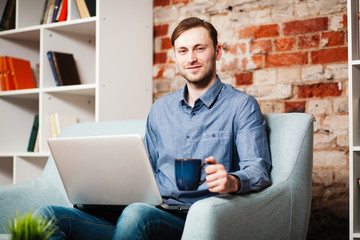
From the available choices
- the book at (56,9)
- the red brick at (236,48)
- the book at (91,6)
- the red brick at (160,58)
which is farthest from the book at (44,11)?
the red brick at (236,48)

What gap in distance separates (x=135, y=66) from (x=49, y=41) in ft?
1.99

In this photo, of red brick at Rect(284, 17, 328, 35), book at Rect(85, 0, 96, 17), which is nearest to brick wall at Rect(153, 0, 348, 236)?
red brick at Rect(284, 17, 328, 35)

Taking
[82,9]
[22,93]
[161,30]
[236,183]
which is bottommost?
[236,183]

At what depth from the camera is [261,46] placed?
2.62 m

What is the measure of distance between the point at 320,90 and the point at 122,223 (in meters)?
1.48

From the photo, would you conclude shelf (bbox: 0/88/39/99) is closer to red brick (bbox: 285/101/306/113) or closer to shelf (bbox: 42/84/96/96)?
shelf (bbox: 42/84/96/96)

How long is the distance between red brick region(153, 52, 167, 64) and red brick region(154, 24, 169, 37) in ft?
0.42

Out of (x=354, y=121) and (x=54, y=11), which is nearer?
(x=354, y=121)

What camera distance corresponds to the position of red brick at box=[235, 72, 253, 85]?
265 cm

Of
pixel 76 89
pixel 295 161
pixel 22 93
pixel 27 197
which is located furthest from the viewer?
pixel 22 93

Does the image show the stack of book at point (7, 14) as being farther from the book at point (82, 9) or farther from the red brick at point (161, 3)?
the red brick at point (161, 3)

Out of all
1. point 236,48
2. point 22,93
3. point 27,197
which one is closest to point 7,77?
point 22,93

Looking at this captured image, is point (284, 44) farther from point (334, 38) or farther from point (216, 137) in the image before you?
point (216, 137)

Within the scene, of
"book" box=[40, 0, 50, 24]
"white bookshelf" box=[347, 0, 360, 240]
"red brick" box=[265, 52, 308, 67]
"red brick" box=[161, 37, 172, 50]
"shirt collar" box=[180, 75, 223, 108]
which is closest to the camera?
"shirt collar" box=[180, 75, 223, 108]
